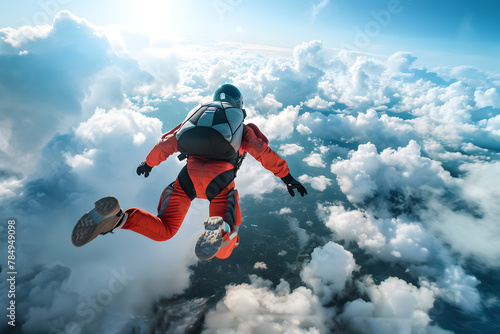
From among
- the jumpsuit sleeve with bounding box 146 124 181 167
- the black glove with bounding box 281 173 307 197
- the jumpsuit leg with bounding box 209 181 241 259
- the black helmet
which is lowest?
the jumpsuit leg with bounding box 209 181 241 259

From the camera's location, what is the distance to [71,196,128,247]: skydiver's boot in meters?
2.48

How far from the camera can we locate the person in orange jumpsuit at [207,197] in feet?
9.45

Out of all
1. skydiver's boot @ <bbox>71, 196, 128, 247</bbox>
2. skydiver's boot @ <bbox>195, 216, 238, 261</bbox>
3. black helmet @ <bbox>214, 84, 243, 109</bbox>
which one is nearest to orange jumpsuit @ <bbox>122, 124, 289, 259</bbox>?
skydiver's boot @ <bbox>195, 216, 238, 261</bbox>

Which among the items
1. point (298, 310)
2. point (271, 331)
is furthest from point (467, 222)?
point (271, 331)

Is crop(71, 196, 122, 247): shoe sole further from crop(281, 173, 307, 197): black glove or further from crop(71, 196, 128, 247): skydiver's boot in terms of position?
crop(281, 173, 307, 197): black glove

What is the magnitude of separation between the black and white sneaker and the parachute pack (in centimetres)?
131

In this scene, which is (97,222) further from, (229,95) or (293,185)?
(229,95)

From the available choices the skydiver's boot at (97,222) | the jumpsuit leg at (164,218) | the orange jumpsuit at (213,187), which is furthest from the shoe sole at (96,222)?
the orange jumpsuit at (213,187)

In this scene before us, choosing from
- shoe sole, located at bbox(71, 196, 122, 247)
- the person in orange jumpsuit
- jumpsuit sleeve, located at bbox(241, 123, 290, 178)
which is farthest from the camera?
jumpsuit sleeve, located at bbox(241, 123, 290, 178)

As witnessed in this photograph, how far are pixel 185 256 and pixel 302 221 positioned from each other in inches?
3308

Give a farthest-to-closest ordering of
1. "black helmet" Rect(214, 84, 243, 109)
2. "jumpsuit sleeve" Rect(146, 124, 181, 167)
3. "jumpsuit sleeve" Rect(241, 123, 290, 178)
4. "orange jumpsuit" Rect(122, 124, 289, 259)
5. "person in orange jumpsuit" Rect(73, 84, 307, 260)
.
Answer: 1. "black helmet" Rect(214, 84, 243, 109)
2. "jumpsuit sleeve" Rect(146, 124, 181, 167)
3. "jumpsuit sleeve" Rect(241, 123, 290, 178)
4. "orange jumpsuit" Rect(122, 124, 289, 259)
5. "person in orange jumpsuit" Rect(73, 84, 307, 260)

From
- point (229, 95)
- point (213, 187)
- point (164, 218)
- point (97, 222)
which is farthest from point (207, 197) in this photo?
point (229, 95)

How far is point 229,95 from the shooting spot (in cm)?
454

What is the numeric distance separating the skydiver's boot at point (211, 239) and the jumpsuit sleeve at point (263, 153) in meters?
1.39
